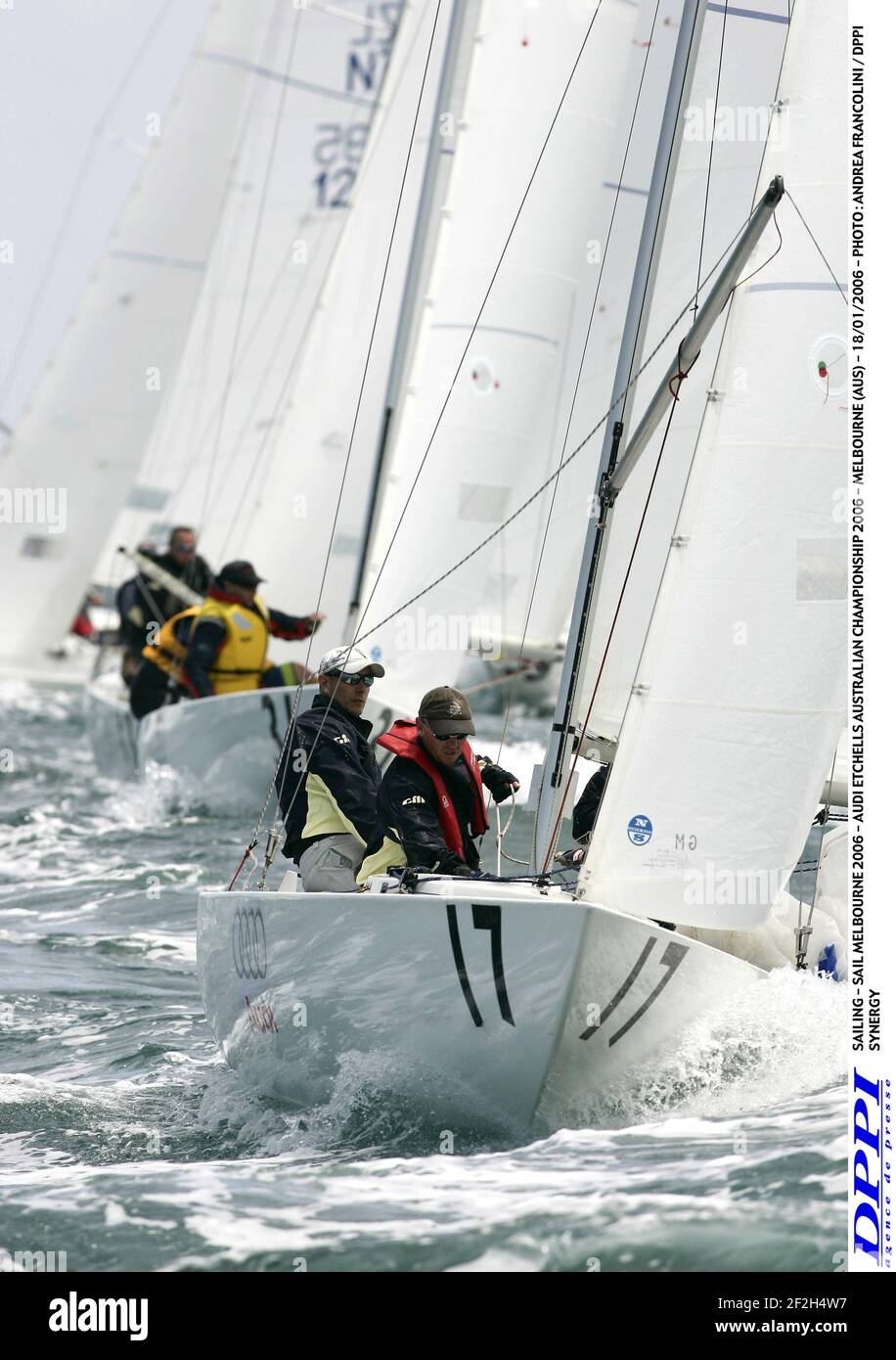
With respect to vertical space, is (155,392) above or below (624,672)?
above

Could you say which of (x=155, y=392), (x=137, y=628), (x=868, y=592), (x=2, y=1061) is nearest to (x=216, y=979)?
(x=2, y=1061)

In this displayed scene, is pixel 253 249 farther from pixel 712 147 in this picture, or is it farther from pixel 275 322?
pixel 712 147

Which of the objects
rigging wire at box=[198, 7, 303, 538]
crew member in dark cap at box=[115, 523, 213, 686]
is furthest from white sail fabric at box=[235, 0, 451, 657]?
rigging wire at box=[198, 7, 303, 538]

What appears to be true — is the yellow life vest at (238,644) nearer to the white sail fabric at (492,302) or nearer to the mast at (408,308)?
the mast at (408,308)

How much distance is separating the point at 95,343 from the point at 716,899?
13.7m

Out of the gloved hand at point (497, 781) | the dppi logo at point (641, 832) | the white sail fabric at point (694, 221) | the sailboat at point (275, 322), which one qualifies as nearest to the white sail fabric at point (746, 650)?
the dppi logo at point (641, 832)

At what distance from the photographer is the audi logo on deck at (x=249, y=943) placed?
5457mm

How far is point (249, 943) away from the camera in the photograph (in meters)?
5.54

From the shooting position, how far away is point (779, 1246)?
4160mm

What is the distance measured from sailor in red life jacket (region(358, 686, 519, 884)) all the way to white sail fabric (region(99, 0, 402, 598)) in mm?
10881

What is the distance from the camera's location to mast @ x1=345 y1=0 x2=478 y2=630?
432 inches

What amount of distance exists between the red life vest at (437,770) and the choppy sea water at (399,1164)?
2.54 feet
